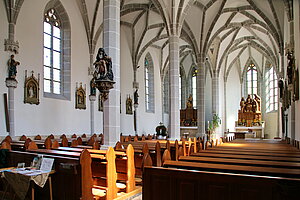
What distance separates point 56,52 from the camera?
53.1 ft

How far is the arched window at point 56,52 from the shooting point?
50.8ft

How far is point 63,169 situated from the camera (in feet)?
19.1

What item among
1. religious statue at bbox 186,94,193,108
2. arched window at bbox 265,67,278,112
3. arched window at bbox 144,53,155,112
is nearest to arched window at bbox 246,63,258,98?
arched window at bbox 265,67,278,112

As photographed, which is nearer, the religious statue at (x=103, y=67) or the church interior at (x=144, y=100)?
the church interior at (x=144, y=100)

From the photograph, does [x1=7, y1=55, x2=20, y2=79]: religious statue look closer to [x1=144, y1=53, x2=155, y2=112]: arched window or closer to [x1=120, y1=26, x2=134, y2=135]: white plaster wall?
[x1=120, y1=26, x2=134, y2=135]: white plaster wall

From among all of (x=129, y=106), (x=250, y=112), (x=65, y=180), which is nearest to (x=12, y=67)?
(x=65, y=180)

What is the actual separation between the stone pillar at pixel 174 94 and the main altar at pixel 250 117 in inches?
568

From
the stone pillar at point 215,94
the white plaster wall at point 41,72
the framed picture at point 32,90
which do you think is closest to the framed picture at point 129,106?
the white plaster wall at point 41,72

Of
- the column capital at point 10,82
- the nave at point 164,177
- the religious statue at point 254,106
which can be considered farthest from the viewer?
the religious statue at point 254,106

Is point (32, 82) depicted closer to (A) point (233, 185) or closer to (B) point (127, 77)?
(B) point (127, 77)

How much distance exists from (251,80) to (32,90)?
24.1 meters

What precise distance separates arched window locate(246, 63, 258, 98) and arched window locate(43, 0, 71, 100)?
21.2 m

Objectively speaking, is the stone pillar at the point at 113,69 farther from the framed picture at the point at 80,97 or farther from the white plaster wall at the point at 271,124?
the white plaster wall at the point at 271,124

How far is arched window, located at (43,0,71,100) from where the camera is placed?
50.8 feet
